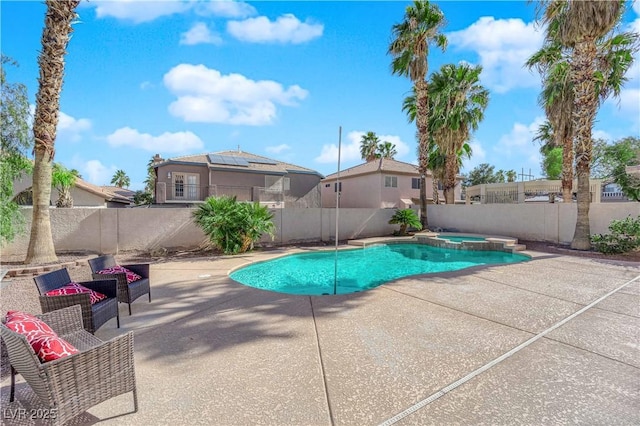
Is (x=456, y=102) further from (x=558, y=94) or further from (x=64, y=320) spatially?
(x=64, y=320)

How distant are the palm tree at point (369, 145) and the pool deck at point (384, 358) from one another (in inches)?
1249

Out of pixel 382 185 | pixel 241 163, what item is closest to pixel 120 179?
pixel 241 163

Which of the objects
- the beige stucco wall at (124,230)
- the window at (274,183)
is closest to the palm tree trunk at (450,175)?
the window at (274,183)

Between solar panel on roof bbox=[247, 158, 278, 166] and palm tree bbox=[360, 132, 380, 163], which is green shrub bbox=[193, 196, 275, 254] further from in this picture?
palm tree bbox=[360, 132, 380, 163]

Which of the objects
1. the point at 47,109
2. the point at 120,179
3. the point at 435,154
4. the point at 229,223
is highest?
the point at 120,179

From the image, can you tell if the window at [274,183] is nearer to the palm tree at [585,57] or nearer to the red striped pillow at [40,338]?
the palm tree at [585,57]

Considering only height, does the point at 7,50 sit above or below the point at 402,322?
above

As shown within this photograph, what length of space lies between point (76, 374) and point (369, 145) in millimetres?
36945

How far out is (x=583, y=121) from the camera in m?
11.8

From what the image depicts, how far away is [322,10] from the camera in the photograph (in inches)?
425

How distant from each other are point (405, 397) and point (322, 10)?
1200 centimetres

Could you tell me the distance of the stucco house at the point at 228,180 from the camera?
19484 millimetres

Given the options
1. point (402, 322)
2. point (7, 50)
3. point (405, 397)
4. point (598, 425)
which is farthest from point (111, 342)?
point (7, 50)

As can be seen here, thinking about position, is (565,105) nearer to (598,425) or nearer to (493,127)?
→ (493,127)
